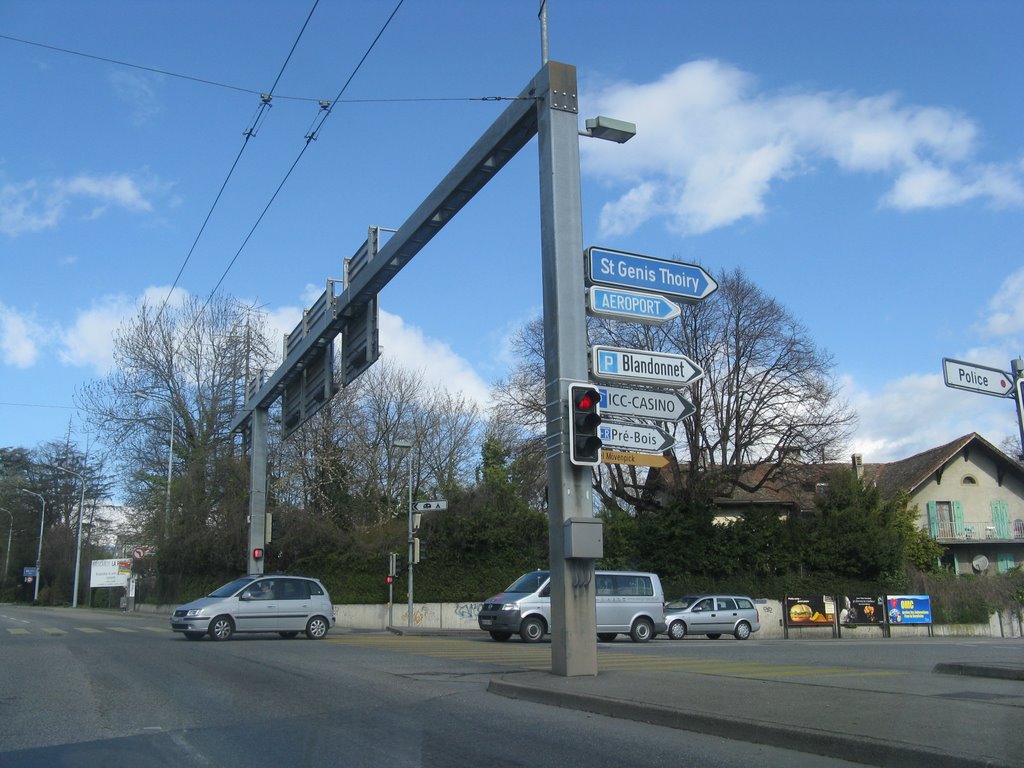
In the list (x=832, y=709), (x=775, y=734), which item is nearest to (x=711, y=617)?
(x=832, y=709)

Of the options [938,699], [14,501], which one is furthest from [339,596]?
[14,501]

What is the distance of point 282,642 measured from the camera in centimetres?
1978

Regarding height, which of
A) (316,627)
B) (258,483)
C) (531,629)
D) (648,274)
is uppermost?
(648,274)

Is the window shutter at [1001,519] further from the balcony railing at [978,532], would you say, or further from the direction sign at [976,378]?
the direction sign at [976,378]

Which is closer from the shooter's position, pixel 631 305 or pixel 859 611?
pixel 631 305

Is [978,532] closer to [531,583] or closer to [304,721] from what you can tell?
[531,583]

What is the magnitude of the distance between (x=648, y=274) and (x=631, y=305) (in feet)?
1.99

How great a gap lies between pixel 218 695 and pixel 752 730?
618 cm

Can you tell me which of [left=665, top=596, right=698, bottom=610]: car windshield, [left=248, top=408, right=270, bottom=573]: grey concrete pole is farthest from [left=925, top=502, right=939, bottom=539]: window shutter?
[left=248, top=408, right=270, bottom=573]: grey concrete pole

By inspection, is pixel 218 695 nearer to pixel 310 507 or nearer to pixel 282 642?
pixel 282 642

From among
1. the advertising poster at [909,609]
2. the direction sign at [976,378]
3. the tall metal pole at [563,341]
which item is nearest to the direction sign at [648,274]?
the tall metal pole at [563,341]

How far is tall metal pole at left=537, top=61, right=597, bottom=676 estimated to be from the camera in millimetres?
11336

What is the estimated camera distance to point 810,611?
3578 cm

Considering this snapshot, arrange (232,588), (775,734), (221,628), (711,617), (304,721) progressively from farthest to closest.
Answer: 1. (711,617)
2. (232,588)
3. (221,628)
4. (304,721)
5. (775,734)
